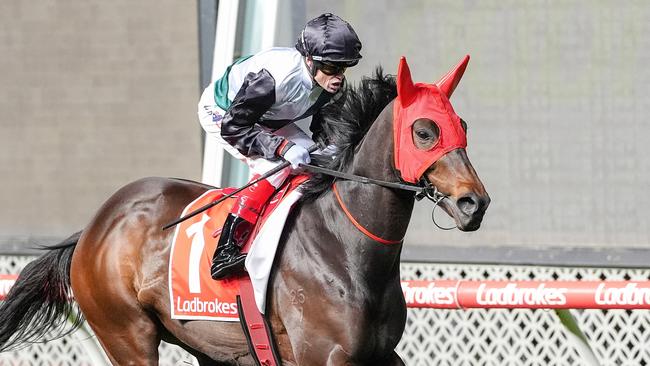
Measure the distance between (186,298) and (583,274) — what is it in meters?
2.48

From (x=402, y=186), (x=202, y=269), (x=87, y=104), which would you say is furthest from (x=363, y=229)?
(x=87, y=104)

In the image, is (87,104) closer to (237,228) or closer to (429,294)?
(429,294)

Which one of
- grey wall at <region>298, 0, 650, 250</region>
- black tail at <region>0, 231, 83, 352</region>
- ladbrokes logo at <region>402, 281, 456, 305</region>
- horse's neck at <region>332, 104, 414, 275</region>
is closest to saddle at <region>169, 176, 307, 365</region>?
horse's neck at <region>332, 104, 414, 275</region>

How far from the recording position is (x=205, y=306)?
4230mm

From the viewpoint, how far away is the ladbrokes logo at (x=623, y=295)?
4.61m

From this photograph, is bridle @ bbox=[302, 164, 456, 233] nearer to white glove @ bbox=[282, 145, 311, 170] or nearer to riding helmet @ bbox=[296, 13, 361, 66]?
white glove @ bbox=[282, 145, 311, 170]

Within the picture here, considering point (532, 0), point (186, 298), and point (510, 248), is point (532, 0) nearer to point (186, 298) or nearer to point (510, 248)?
point (510, 248)

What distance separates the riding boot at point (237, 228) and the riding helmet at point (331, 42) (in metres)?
0.51

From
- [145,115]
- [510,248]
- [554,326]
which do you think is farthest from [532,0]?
[145,115]

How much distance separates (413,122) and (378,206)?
32 centimetres

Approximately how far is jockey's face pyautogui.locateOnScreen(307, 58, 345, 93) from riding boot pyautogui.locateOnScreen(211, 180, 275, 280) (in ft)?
1.32

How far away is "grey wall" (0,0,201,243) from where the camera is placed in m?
6.98

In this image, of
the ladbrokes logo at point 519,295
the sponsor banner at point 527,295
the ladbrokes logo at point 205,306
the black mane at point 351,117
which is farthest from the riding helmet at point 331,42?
the ladbrokes logo at point 519,295

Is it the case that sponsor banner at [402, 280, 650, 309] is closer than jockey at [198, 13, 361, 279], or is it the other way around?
jockey at [198, 13, 361, 279]
